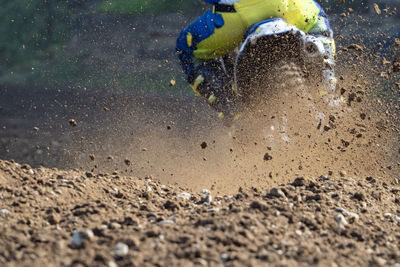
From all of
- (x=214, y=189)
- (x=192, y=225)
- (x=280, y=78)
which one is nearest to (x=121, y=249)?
(x=192, y=225)

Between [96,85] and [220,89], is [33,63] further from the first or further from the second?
[220,89]

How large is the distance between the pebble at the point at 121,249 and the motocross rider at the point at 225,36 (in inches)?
104

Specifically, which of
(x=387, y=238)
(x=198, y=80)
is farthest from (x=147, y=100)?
(x=387, y=238)

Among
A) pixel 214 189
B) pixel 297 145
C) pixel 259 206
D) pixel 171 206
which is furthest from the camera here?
pixel 297 145

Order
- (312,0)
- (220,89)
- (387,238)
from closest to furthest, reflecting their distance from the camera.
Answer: (387,238) → (220,89) → (312,0)

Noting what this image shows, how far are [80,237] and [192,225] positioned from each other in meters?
0.48

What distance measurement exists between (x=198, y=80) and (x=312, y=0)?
4.40ft

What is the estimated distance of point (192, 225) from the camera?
235cm

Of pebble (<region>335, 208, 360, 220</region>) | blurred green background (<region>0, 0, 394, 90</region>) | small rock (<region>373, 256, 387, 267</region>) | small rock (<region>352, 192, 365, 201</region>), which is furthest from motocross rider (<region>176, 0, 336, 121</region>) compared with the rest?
blurred green background (<region>0, 0, 394, 90</region>)

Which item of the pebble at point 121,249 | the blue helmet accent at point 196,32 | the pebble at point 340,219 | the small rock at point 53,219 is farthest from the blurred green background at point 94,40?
the pebble at point 121,249

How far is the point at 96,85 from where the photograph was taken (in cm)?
802

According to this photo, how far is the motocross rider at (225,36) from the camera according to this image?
4551mm

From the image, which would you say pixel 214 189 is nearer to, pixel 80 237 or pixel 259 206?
pixel 259 206

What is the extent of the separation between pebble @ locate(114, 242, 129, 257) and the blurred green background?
602cm
